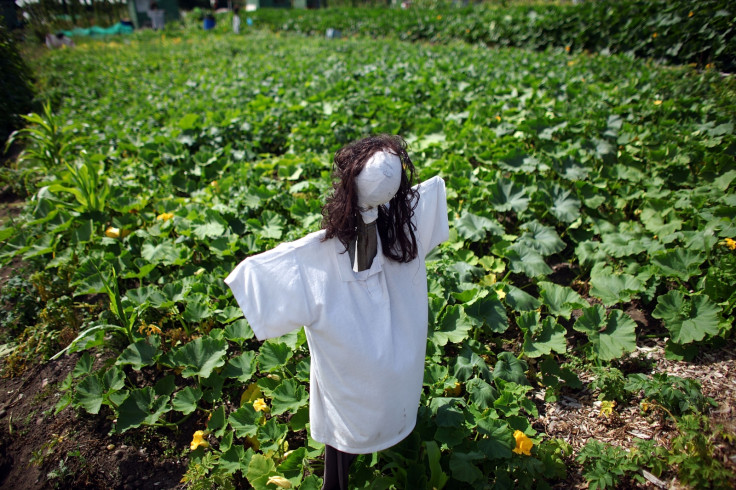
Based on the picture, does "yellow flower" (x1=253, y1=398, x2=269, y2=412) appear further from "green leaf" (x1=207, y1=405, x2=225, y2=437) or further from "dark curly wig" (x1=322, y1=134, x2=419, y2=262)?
"dark curly wig" (x1=322, y1=134, x2=419, y2=262)

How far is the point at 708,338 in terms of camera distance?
2.21 metres

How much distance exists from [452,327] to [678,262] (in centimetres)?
147

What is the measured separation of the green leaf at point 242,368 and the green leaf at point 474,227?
62.4 inches

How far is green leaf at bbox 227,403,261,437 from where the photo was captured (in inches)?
77.8

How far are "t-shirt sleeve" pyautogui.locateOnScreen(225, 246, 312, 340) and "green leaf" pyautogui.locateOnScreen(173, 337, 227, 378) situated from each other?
1.15m

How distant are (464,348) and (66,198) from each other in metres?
3.99

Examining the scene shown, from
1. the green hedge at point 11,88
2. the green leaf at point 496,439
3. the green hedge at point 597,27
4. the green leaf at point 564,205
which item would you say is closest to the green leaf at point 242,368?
the green leaf at point 496,439

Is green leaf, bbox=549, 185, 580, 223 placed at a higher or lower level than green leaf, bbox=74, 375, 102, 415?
higher

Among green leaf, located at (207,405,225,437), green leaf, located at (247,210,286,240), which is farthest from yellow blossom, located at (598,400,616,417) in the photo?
green leaf, located at (247,210,286,240)

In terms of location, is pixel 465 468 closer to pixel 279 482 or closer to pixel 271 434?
pixel 279 482

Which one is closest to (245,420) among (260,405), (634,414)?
(260,405)

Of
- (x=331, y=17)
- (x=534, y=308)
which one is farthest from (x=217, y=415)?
(x=331, y=17)

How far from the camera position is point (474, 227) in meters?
2.96

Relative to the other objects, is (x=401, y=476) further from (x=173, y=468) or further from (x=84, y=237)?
(x=84, y=237)
